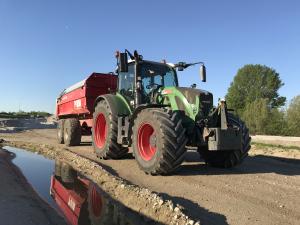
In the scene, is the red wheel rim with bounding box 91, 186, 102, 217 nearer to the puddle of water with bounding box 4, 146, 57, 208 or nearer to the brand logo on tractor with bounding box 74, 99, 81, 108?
the puddle of water with bounding box 4, 146, 57, 208

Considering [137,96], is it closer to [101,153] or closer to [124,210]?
[101,153]

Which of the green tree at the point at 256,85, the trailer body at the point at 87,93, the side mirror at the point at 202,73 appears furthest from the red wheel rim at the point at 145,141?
the green tree at the point at 256,85

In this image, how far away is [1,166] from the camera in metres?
9.41

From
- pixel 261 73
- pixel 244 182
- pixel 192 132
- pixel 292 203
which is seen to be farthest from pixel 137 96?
pixel 261 73

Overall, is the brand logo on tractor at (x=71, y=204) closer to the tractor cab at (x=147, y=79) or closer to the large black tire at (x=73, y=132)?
the tractor cab at (x=147, y=79)

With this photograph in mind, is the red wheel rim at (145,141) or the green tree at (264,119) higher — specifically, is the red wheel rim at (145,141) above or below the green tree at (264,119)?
below

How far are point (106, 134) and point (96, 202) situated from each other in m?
4.22

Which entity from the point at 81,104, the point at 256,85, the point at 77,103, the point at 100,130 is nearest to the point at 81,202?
the point at 100,130

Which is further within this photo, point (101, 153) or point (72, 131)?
point (72, 131)

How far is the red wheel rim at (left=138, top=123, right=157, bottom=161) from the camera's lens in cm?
858

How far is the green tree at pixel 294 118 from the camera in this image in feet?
129

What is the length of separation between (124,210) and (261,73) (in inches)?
2278

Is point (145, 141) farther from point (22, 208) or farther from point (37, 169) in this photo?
point (22, 208)

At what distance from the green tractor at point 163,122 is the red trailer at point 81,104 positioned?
206cm
